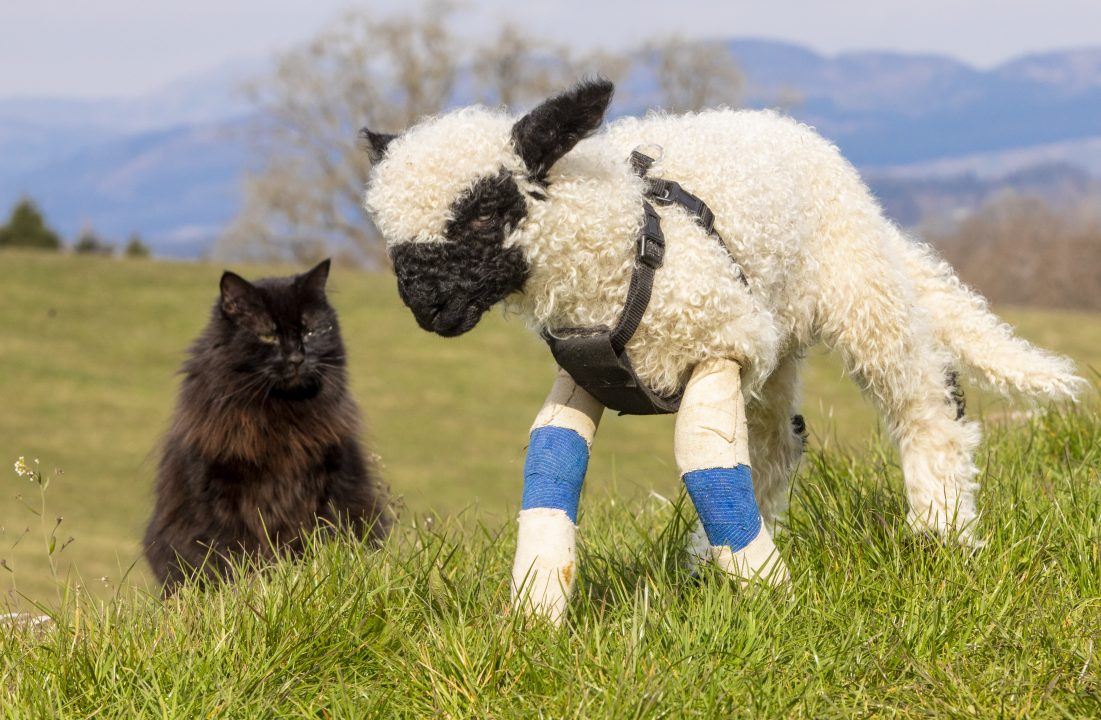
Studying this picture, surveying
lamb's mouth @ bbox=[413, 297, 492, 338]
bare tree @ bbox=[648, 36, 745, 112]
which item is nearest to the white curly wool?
lamb's mouth @ bbox=[413, 297, 492, 338]

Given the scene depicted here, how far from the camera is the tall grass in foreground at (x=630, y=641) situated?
2.78 meters

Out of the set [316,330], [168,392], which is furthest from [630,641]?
[168,392]

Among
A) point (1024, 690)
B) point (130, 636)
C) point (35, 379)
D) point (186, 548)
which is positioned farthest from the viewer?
point (35, 379)

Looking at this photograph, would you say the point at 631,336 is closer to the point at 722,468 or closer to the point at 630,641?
the point at 722,468

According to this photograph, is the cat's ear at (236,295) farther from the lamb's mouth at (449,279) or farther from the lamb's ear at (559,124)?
the lamb's ear at (559,124)

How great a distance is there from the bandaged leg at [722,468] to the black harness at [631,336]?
5.3 inches

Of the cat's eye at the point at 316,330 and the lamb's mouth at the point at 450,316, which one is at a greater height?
the lamb's mouth at the point at 450,316

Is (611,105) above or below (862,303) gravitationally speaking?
above

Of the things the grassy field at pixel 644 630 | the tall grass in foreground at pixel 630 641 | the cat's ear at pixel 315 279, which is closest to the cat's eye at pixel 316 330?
the cat's ear at pixel 315 279

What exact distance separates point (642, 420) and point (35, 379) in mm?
9156

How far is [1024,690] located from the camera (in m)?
2.80

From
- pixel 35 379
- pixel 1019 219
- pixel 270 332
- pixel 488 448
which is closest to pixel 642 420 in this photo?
pixel 488 448

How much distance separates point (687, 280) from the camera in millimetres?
3070

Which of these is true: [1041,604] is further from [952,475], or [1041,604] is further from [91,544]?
[91,544]
